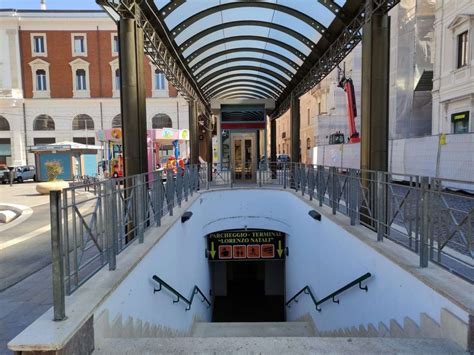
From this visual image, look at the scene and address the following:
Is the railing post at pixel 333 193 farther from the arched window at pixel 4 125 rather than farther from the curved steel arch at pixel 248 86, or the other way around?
the arched window at pixel 4 125

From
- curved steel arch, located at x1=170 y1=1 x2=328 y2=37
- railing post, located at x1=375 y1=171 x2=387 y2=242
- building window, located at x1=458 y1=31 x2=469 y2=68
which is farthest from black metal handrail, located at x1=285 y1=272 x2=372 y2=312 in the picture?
building window, located at x1=458 y1=31 x2=469 y2=68

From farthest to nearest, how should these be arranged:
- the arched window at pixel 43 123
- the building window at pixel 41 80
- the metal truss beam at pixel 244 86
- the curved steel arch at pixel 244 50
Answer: the building window at pixel 41 80
the arched window at pixel 43 123
the metal truss beam at pixel 244 86
the curved steel arch at pixel 244 50

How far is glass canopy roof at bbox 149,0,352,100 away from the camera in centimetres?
812

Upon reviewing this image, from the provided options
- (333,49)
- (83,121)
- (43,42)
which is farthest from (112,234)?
(43,42)

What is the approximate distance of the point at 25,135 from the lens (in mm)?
37156

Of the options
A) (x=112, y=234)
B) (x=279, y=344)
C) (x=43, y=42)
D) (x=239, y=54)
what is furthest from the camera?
(x=43, y=42)

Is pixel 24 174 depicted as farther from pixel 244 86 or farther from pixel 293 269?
pixel 293 269

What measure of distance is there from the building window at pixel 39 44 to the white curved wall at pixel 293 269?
114 feet

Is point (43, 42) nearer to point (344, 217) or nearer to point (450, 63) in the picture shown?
point (450, 63)

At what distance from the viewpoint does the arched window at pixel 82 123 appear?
37.5 m

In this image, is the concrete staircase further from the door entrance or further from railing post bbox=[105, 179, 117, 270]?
the door entrance

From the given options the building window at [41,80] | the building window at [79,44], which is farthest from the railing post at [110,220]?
the building window at [41,80]

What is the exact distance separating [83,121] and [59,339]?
128 ft

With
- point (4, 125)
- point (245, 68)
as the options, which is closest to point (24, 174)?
point (4, 125)
